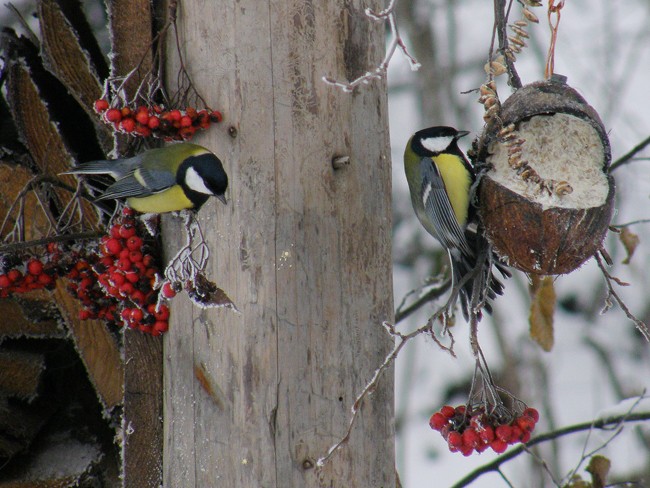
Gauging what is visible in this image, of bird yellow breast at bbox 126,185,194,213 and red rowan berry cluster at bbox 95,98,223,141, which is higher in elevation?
red rowan berry cluster at bbox 95,98,223,141

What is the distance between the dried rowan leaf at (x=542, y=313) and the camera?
2457 mm

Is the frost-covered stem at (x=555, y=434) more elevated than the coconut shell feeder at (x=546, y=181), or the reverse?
the coconut shell feeder at (x=546, y=181)

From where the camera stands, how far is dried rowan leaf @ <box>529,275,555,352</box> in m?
2.46

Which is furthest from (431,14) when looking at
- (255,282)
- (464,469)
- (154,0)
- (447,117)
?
(255,282)

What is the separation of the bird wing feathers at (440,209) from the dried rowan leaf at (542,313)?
0.25 meters

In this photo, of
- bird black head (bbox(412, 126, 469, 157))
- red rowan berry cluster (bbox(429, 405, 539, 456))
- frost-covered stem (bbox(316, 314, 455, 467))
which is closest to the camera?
frost-covered stem (bbox(316, 314, 455, 467))

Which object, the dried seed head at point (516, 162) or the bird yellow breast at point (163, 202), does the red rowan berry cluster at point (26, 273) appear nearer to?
the bird yellow breast at point (163, 202)

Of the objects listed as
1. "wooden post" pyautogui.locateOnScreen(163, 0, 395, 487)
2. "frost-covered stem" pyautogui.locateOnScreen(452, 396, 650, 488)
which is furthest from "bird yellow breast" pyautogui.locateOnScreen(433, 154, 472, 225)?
"frost-covered stem" pyautogui.locateOnScreen(452, 396, 650, 488)

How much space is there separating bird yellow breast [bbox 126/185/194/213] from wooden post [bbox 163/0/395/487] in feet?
0.15

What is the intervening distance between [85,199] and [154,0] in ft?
1.87

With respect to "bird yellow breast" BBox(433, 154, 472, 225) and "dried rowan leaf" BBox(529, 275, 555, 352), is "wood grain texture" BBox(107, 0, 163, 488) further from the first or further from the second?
Result: "dried rowan leaf" BBox(529, 275, 555, 352)

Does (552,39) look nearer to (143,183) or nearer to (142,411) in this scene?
(143,183)

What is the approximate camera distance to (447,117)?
18.2 ft

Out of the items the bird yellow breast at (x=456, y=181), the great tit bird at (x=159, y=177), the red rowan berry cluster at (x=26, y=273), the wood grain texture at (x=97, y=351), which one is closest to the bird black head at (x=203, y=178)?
the great tit bird at (x=159, y=177)
